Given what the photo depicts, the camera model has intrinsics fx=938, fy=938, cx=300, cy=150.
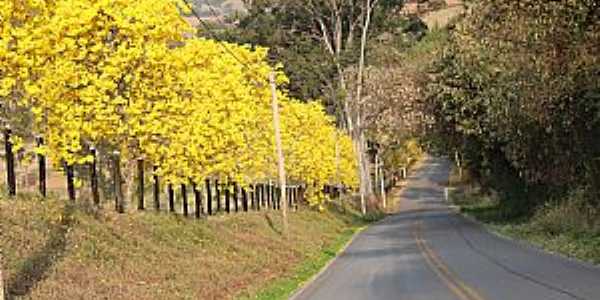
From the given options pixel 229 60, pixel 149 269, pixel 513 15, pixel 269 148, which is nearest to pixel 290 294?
pixel 149 269

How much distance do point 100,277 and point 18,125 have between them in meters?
10.9

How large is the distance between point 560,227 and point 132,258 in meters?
20.6

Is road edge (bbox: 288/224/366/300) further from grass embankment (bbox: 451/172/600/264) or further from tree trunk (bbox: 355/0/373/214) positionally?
tree trunk (bbox: 355/0/373/214)

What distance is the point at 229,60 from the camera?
112ft

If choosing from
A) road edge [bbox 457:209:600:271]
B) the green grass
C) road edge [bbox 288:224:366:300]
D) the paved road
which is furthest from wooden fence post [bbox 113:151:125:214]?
road edge [bbox 457:209:600:271]

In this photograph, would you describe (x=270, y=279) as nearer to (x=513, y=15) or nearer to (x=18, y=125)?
(x=18, y=125)

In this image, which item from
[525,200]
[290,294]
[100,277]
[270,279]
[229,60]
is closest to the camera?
[100,277]

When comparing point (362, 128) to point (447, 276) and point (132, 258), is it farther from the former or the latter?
point (132, 258)

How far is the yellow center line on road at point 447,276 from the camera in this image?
17828mm

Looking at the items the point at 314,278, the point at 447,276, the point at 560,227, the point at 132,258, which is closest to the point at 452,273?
the point at 447,276

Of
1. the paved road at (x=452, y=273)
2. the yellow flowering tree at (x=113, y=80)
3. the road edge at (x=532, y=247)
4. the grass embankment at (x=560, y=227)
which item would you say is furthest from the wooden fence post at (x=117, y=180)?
the grass embankment at (x=560, y=227)

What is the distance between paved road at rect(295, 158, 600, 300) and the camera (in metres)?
18.2

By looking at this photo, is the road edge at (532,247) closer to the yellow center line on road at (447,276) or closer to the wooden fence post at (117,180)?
the yellow center line on road at (447,276)

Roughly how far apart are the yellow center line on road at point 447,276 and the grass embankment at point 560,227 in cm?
365
